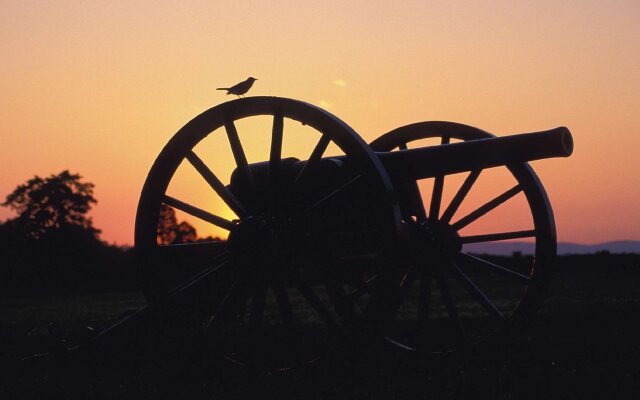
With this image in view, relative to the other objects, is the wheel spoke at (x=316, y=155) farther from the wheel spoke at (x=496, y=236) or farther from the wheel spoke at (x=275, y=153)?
A: the wheel spoke at (x=496, y=236)

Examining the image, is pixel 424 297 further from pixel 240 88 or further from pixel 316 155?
pixel 240 88

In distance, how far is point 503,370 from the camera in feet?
19.8

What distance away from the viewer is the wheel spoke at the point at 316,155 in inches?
200

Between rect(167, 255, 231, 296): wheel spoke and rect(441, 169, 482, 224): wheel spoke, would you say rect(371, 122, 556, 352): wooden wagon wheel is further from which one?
rect(167, 255, 231, 296): wheel spoke

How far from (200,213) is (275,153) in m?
0.86

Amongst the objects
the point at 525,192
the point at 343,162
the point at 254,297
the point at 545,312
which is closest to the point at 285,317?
the point at 254,297

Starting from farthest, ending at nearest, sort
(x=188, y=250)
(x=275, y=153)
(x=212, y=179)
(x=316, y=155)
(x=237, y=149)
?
(x=188, y=250) < (x=212, y=179) < (x=237, y=149) < (x=275, y=153) < (x=316, y=155)

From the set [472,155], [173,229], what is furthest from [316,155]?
[173,229]

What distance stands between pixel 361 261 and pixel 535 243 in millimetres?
1582

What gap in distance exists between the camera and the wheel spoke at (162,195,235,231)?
5561 millimetres

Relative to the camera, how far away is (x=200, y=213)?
5.75 meters

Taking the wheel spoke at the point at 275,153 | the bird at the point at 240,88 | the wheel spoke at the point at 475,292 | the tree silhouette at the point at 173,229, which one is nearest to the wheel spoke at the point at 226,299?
the wheel spoke at the point at 275,153

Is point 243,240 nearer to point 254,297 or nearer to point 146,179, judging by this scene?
point 254,297

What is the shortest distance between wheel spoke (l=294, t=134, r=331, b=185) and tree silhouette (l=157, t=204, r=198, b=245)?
3994 centimetres
